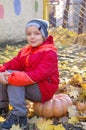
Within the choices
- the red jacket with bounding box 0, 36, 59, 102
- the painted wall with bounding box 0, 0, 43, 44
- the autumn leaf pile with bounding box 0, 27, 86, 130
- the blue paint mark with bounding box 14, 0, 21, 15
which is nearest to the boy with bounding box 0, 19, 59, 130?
the red jacket with bounding box 0, 36, 59, 102

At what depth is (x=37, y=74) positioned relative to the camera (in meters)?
3.10

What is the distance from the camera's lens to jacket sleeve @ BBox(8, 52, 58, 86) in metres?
3.09

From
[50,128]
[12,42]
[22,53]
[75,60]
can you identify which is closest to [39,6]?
[12,42]

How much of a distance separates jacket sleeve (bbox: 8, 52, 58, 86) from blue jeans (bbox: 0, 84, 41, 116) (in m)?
0.08

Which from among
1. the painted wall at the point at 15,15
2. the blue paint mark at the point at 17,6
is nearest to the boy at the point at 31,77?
the painted wall at the point at 15,15

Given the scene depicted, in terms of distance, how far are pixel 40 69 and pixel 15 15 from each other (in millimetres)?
6234

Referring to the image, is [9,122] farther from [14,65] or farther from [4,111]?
[14,65]

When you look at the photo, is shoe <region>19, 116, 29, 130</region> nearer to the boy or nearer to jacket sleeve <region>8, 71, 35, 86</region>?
the boy

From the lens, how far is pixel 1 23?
834 cm

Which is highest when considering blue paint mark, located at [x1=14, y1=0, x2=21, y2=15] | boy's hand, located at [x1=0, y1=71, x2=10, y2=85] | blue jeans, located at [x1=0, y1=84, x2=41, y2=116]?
blue paint mark, located at [x1=14, y1=0, x2=21, y2=15]

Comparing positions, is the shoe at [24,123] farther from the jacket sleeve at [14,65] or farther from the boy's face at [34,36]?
the boy's face at [34,36]

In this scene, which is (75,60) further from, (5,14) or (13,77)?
(13,77)

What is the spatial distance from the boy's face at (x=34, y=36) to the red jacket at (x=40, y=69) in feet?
0.15

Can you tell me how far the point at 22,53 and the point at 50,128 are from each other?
Answer: 0.88 meters
